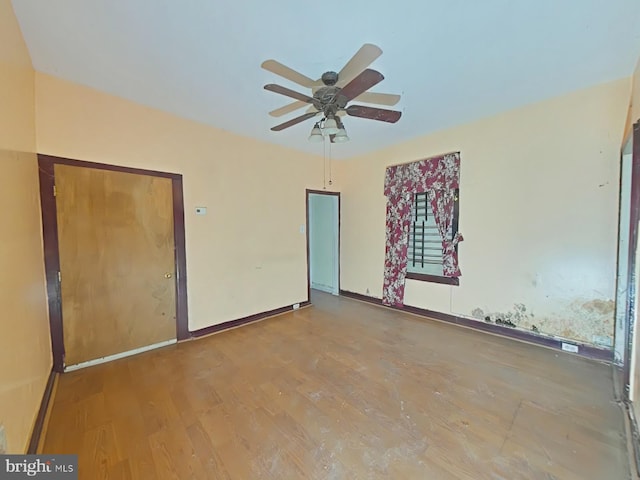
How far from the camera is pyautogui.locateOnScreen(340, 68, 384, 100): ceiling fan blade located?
5.32 feet

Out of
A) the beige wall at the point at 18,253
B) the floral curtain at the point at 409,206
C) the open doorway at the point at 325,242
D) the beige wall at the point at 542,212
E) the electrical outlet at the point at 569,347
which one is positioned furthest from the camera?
the open doorway at the point at 325,242

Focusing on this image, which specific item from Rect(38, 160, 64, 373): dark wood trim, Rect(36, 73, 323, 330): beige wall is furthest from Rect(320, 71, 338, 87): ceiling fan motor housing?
Rect(38, 160, 64, 373): dark wood trim

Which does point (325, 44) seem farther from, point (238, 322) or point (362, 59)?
point (238, 322)

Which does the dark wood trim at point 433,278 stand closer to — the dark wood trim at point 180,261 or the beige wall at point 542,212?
the beige wall at point 542,212

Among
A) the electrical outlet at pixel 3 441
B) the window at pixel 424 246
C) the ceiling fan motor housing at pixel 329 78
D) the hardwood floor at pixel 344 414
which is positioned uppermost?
the ceiling fan motor housing at pixel 329 78

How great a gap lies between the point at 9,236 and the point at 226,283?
226 centimetres

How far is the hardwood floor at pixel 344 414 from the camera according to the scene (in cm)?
155

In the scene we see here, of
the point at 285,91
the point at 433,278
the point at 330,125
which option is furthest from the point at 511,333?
the point at 285,91

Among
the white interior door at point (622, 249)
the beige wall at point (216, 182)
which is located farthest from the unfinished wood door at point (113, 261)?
the white interior door at point (622, 249)

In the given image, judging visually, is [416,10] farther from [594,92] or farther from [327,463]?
[327,463]

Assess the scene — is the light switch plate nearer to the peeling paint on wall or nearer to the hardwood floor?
the hardwood floor

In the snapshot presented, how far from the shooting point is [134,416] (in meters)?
1.96

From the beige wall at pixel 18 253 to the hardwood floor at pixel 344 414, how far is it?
15.8 inches

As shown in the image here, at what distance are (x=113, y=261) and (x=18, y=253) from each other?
3.72 feet
